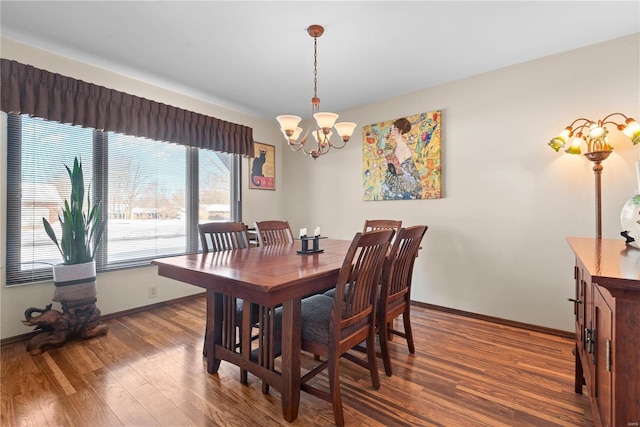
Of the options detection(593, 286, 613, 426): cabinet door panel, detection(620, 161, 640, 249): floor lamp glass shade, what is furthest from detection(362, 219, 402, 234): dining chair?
detection(593, 286, 613, 426): cabinet door panel

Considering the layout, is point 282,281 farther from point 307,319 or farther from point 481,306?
point 481,306

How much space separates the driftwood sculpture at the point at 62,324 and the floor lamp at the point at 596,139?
416 cm

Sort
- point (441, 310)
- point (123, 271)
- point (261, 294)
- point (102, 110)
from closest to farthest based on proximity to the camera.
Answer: point (261, 294) → point (102, 110) → point (123, 271) → point (441, 310)

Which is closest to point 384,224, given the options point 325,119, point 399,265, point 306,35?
point 399,265

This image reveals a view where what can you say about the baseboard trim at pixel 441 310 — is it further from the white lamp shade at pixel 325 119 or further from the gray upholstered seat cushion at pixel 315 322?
the white lamp shade at pixel 325 119

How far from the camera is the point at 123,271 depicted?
306 cm

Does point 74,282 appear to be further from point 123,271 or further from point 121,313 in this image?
point 121,313

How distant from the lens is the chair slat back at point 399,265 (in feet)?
6.20

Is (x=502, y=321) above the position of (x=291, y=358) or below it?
below

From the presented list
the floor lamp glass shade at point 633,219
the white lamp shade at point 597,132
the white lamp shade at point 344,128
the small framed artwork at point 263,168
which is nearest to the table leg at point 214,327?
the white lamp shade at point 344,128

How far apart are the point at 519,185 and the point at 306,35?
7.70 ft

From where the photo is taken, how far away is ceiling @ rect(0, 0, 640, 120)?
2.02m

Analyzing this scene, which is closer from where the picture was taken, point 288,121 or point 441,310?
point 288,121

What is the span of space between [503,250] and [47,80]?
435 centimetres
